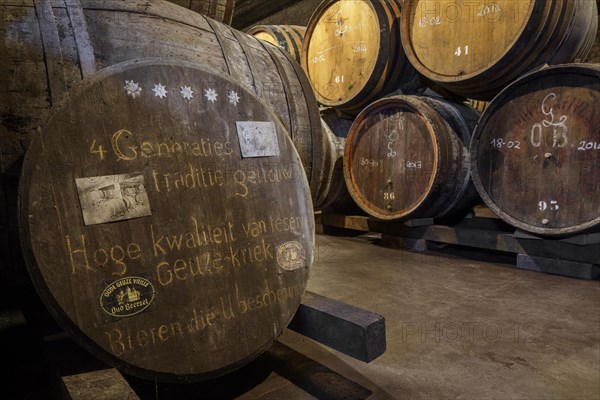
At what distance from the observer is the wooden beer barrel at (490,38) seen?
113 inches

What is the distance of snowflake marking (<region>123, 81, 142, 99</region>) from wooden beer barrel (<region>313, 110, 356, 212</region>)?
3.08 meters

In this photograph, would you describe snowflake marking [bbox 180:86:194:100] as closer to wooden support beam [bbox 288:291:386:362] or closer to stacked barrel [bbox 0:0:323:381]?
stacked barrel [bbox 0:0:323:381]

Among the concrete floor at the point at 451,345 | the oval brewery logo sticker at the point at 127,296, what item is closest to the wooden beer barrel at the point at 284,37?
the concrete floor at the point at 451,345

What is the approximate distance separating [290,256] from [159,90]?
28.1 inches

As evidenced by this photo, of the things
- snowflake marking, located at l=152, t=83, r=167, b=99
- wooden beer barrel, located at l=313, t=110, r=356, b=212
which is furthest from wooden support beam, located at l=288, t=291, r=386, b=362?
wooden beer barrel, located at l=313, t=110, r=356, b=212

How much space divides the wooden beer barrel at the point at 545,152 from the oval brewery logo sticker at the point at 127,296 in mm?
2847

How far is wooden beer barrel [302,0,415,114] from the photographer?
3936 mm

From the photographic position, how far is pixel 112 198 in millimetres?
1134

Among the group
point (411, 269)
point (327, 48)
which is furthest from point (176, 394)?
point (327, 48)

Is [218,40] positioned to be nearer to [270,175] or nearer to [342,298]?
[270,175]

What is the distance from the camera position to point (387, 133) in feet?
12.8

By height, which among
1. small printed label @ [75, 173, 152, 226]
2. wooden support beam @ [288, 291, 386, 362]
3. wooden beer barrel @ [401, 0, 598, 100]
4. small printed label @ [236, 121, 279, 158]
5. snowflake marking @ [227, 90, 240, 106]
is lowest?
wooden support beam @ [288, 291, 386, 362]

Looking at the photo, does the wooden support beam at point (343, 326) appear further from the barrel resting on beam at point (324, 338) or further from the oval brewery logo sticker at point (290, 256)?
the oval brewery logo sticker at point (290, 256)

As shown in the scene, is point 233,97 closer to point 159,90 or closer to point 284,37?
point 159,90
